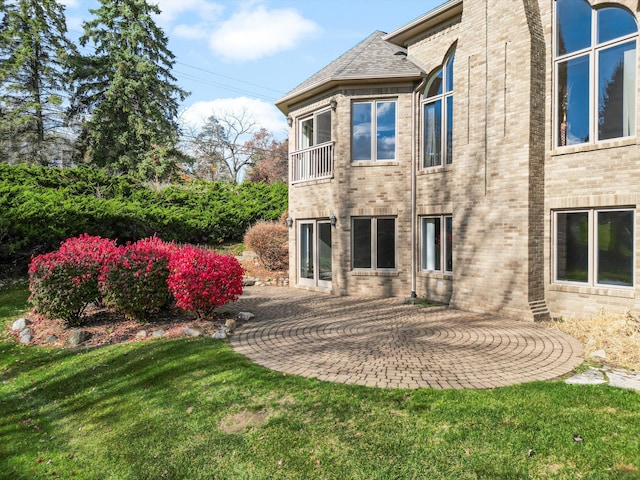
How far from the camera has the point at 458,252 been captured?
32.4ft

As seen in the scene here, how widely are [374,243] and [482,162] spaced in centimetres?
385

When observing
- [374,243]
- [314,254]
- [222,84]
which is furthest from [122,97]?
[374,243]

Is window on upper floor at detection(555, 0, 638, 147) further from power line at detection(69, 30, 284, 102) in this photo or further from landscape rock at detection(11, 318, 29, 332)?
power line at detection(69, 30, 284, 102)

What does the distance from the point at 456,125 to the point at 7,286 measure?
13534 millimetres

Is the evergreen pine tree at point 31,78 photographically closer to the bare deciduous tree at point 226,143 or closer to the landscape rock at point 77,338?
the bare deciduous tree at point 226,143

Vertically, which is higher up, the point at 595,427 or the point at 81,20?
the point at 81,20

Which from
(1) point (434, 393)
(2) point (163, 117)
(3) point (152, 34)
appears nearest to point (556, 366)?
(1) point (434, 393)

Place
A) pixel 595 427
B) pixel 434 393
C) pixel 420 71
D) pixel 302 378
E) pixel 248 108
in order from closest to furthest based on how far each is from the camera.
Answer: pixel 595 427 < pixel 434 393 < pixel 302 378 < pixel 420 71 < pixel 248 108

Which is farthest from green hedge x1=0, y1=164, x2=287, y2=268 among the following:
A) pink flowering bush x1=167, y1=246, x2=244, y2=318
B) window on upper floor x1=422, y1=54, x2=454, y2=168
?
window on upper floor x1=422, y1=54, x2=454, y2=168

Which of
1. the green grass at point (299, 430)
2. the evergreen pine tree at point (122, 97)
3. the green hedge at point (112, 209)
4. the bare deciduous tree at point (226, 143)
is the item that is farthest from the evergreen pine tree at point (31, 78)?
the green grass at point (299, 430)

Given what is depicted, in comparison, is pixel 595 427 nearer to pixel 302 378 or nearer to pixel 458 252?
pixel 302 378

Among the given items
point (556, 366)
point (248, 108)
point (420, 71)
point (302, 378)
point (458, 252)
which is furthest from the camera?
point (248, 108)

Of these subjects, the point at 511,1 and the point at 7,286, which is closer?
the point at 511,1

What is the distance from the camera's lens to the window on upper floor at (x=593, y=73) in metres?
7.55
